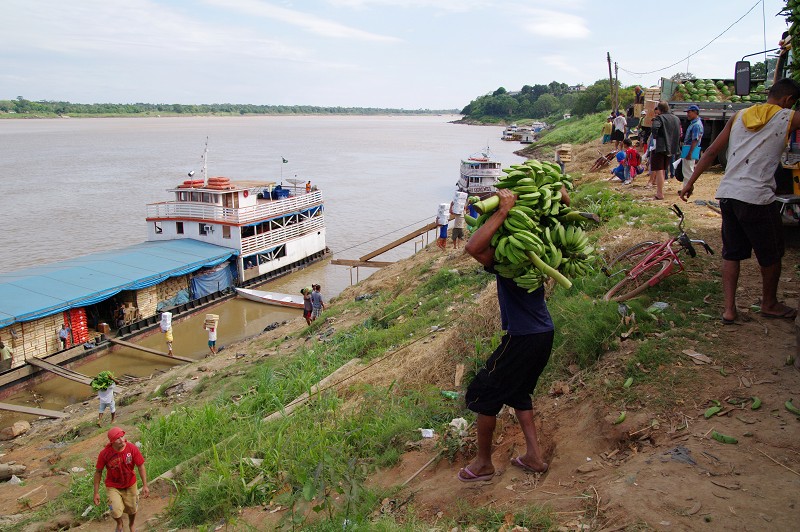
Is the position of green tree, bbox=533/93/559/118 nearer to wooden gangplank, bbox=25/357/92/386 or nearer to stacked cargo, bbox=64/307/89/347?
stacked cargo, bbox=64/307/89/347

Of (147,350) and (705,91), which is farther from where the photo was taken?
(147,350)

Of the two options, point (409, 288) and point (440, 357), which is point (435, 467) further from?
point (409, 288)

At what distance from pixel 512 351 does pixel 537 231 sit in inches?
30.3

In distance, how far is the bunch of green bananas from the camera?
3.61 m

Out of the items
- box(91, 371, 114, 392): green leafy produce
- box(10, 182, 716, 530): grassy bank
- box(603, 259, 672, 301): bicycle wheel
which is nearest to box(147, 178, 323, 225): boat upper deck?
box(91, 371, 114, 392): green leafy produce

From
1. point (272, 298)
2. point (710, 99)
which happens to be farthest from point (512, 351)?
point (272, 298)

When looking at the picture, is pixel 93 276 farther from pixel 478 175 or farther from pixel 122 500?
pixel 478 175

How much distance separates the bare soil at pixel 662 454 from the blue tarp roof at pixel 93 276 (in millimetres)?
10957

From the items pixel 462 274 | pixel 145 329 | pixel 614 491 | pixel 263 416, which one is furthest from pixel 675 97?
pixel 145 329

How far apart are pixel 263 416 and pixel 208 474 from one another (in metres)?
1.64

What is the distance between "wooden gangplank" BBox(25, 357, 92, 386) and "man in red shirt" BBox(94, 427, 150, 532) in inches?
409

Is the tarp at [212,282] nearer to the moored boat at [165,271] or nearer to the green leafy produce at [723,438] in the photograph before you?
the moored boat at [165,271]

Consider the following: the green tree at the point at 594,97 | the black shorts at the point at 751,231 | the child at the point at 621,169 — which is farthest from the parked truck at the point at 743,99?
the green tree at the point at 594,97

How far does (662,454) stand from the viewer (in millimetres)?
3715
